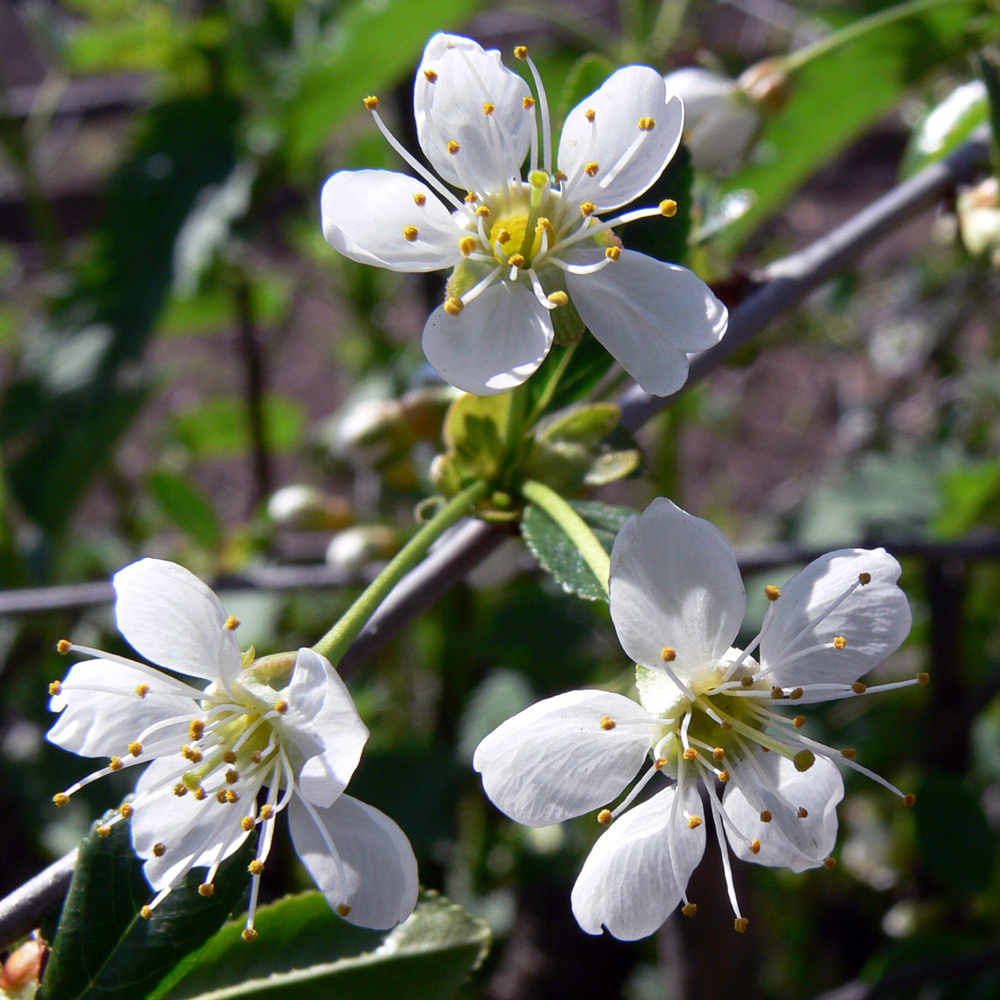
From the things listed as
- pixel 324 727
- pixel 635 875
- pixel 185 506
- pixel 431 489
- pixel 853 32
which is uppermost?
pixel 853 32

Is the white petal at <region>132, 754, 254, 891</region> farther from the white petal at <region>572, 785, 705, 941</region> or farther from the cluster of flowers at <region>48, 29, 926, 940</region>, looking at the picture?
the white petal at <region>572, 785, 705, 941</region>

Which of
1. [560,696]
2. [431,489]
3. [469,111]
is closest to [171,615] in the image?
[560,696]

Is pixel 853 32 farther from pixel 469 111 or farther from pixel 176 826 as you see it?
pixel 176 826

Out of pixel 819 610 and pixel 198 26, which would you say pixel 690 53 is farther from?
pixel 819 610

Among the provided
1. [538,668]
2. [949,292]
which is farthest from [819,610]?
[949,292]

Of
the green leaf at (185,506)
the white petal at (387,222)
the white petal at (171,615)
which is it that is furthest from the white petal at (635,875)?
the green leaf at (185,506)

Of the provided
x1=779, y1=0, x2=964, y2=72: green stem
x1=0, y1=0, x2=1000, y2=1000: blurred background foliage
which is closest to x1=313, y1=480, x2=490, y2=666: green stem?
x1=0, y1=0, x2=1000, y2=1000: blurred background foliage
